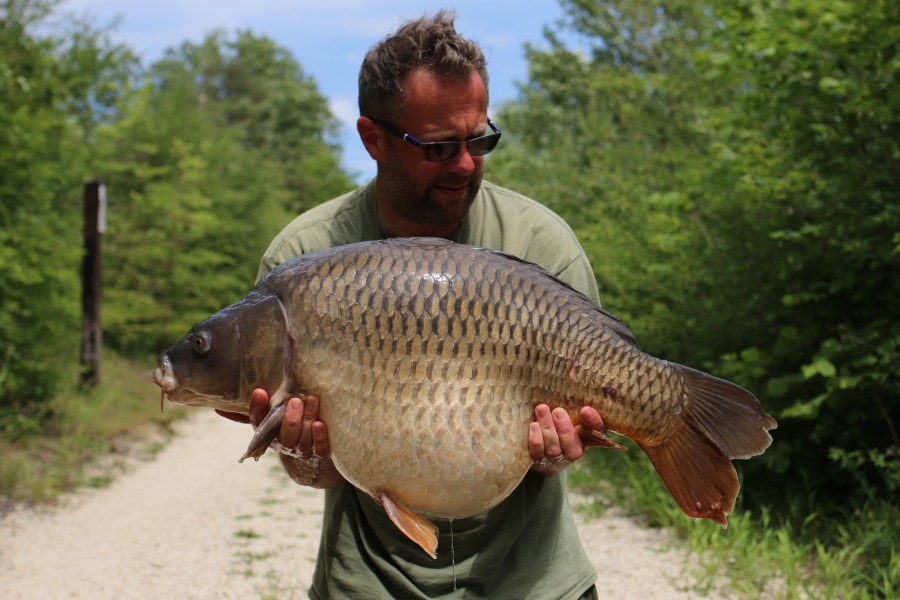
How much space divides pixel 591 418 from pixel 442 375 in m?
0.34

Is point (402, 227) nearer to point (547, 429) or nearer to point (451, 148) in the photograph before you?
point (451, 148)

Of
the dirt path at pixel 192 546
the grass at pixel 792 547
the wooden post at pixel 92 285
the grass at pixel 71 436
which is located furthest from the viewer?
the wooden post at pixel 92 285

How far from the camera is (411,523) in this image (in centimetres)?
187

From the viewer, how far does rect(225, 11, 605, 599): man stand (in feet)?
7.02

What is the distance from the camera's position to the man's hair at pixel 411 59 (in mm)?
2125

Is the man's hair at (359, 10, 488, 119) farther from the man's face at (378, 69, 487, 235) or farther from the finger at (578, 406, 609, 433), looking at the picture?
the finger at (578, 406, 609, 433)

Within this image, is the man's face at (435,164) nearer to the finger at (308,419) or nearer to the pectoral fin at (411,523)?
the finger at (308,419)

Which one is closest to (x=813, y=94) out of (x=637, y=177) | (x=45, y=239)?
(x=637, y=177)

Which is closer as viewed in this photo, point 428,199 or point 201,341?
point 201,341

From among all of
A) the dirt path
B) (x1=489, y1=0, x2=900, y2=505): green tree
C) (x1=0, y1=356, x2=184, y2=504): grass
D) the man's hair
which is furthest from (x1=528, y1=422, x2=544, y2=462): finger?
(x1=0, y1=356, x2=184, y2=504): grass

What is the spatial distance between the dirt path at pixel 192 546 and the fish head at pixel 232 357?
2873 millimetres

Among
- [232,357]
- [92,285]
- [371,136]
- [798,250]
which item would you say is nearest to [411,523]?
[232,357]

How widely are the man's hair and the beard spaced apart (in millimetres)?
158

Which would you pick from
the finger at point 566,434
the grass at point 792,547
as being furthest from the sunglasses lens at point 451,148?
the grass at point 792,547
